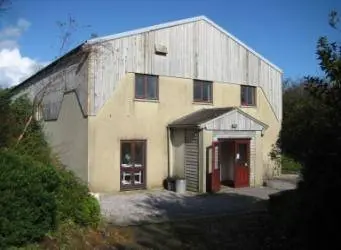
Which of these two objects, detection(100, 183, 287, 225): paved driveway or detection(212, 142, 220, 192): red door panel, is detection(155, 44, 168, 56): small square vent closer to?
detection(212, 142, 220, 192): red door panel

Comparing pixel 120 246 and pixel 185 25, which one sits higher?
pixel 185 25

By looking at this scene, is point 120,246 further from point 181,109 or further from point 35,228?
point 181,109

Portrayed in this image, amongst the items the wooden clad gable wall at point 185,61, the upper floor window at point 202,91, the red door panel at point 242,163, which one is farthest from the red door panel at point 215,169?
the wooden clad gable wall at point 185,61

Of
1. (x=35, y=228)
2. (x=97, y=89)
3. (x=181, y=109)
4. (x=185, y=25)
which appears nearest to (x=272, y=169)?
(x=181, y=109)

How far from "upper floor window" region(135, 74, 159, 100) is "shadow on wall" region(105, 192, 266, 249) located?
525cm

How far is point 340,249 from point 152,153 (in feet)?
50.4

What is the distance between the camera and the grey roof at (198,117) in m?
21.0

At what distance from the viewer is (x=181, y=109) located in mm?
22688

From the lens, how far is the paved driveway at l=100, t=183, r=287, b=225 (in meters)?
14.8

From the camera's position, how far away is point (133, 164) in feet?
69.1

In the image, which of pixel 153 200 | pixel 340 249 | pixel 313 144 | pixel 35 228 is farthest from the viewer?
pixel 153 200

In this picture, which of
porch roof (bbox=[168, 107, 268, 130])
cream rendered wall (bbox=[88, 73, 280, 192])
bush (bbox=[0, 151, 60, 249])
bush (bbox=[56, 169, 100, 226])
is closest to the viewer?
bush (bbox=[0, 151, 60, 249])

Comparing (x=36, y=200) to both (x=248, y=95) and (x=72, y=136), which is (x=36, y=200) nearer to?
(x=72, y=136)

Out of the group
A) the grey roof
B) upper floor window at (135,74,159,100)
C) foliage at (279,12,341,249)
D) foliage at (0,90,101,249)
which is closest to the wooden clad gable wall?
upper floor window at (135,74,159,100)
